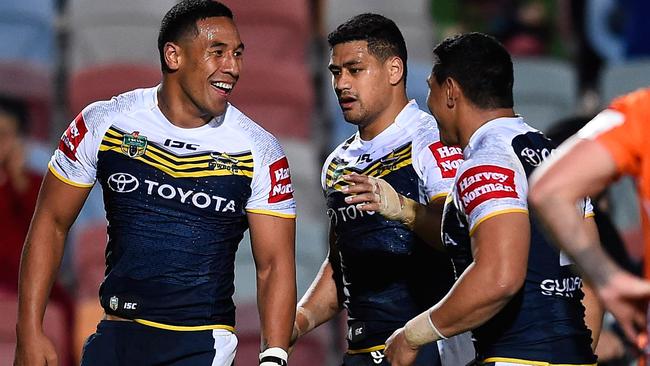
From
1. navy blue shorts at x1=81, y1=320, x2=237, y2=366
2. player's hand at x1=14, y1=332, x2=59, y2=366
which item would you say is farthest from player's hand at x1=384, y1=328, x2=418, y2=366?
player's hand at x1=14, y1=332, x2=59, y2=366

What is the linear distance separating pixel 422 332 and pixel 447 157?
924mm

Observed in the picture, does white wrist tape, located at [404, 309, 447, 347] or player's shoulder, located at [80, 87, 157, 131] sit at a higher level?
player's shoulder, located at [80, 87, 157, 131]

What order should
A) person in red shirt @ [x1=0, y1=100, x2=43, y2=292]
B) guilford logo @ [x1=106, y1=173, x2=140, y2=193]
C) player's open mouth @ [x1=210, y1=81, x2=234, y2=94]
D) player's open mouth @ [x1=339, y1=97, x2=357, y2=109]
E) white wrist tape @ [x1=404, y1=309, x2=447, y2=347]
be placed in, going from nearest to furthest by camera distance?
white wrist tape @ [x1=404, y1=309, x2=447, y2=347] → guilford logo @ [x1=106, y1=173, x2=140, y2=193] → player's open mouth @ [x1=210, y1=81, x2=234, y2=94] → player's open mouth @ [x1=339, y1=97, x2=357, y2=109] → person in red shirt @ [x1=0, y1=100, x2=43, y2=292]

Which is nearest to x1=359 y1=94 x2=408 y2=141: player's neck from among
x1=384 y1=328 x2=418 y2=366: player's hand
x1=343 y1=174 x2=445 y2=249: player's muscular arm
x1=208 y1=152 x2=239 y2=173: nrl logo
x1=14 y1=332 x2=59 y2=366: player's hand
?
x1=343 y1=174 x2=445 y2=249: player's muscular arm

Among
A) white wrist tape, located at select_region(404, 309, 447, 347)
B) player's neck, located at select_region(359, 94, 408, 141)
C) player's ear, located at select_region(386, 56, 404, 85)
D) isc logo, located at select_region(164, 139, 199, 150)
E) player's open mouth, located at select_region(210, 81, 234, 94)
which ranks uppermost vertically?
player's ear, located at select_region(386, 56, 404, 85)

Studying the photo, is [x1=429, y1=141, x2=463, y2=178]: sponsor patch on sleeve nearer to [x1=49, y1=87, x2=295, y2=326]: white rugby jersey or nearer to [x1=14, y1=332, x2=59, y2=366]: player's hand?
[x1=49, y1=87, x2=295, y2=326]: white rugby jersey

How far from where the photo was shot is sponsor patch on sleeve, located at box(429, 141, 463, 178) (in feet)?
15.6

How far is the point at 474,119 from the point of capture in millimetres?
4281

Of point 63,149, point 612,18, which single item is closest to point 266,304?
point 63,149

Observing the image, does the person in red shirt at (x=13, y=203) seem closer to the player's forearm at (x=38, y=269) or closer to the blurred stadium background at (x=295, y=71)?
the blurred stadium background at (x=295, y=71)

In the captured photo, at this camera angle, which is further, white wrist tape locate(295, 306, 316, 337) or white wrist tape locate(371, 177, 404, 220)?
white wrist tape locate(295, 306, 316, 337)

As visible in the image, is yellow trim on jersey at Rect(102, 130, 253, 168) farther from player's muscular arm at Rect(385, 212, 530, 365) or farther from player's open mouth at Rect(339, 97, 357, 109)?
player's muscular arm at Rect(385, 212, 530, 365)

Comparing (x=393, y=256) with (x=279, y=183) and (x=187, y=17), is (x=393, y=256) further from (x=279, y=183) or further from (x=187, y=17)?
(x=187, y=17)

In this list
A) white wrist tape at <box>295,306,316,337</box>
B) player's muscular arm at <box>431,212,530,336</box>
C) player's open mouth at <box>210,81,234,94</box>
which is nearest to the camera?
player's muscular arm at <box>431,212,530,336</box>
